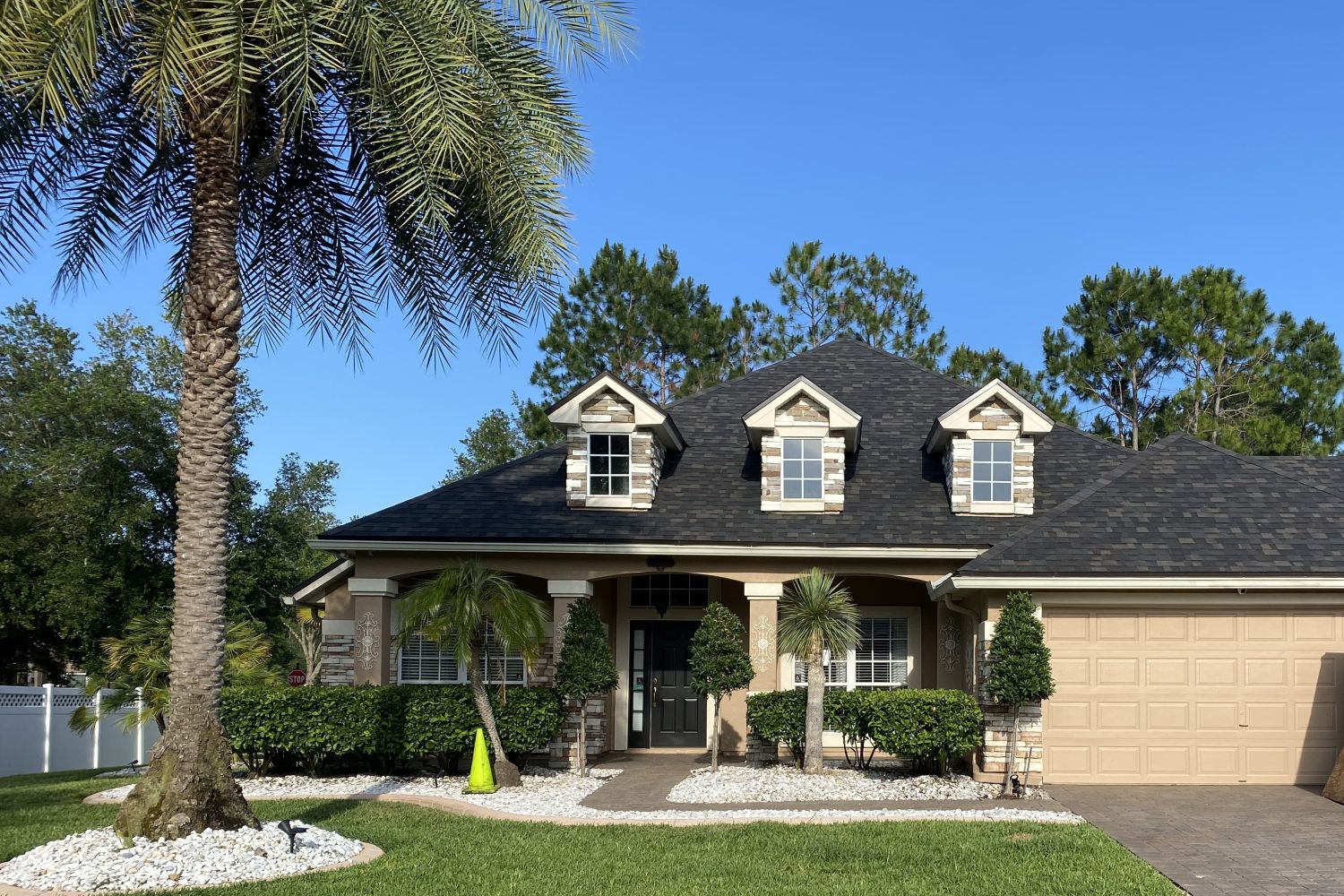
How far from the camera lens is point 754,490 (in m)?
18.4

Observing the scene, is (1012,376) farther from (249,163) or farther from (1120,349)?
(249,163)

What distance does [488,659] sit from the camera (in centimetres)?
1842

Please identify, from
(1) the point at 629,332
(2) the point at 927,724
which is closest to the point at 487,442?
(1) the point at 629,332

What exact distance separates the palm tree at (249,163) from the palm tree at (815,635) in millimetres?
5345

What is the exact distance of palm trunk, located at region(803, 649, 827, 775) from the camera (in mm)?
14992

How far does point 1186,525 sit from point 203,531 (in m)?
11.8

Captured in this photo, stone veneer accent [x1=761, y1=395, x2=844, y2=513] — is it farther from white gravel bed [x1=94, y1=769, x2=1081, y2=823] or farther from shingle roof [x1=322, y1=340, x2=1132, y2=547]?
white gravel bed [x1=94, y1=769, x2=1081, y2=823]

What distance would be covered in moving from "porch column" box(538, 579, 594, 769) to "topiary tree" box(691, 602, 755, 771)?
1.89 m

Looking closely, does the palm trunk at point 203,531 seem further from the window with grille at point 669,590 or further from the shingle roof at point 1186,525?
the window with grille at point 669,590

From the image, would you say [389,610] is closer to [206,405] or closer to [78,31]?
[206,405]

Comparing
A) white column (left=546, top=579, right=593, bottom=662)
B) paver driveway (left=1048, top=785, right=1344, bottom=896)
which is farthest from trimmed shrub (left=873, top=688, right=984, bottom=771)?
white column (left=546, top=579, right=593, bottom=662)

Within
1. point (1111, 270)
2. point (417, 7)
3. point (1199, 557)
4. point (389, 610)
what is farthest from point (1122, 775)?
point (1111, 270)

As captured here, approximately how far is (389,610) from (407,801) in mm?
4835

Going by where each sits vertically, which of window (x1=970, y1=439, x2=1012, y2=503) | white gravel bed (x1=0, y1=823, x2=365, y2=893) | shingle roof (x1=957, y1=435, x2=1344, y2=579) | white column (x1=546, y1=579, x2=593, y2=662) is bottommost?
white gravel bed (x1=0, y1=823, x2=365, y2=893)
